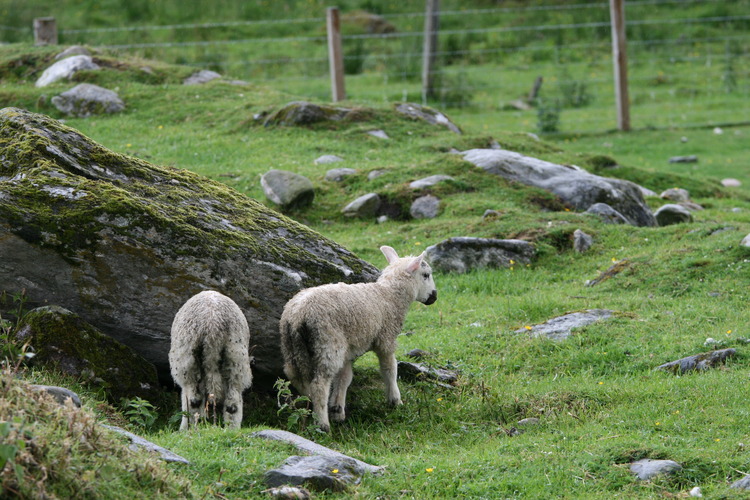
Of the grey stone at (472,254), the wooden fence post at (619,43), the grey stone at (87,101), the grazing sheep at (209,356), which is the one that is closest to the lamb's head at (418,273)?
the grazing sheep at (209,356)

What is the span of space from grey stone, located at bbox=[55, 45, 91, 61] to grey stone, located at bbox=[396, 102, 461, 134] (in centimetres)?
762

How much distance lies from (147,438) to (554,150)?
13698mm

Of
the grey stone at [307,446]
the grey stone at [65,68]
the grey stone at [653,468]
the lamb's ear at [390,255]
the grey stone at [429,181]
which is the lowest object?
the grey stone at [653,468]

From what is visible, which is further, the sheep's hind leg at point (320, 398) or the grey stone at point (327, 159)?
the grey stone at point (327, 159)

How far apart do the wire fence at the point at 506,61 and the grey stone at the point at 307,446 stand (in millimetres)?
17384

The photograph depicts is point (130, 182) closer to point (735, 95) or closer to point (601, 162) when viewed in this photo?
point (601, 162)

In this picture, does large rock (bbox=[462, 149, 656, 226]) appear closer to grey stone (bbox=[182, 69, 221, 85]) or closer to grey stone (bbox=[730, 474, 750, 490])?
grey stone (bbox=[182, 69, 221, 85])

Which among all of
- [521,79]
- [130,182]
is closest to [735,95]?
[521,79]

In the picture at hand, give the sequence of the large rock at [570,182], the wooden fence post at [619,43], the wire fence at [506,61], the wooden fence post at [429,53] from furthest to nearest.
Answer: the wire fence at [506,61] < the wooden fence post at [429,53] < the wooden fence post at [619,43] < the large rock at [570,182]

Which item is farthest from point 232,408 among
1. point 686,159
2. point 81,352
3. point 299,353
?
point 686,159

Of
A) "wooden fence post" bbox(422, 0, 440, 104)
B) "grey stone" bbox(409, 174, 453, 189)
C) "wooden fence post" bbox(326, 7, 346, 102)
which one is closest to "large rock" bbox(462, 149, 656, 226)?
"grey stone" bbox(409, 174, 453, 189)

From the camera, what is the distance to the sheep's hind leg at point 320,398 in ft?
25.2

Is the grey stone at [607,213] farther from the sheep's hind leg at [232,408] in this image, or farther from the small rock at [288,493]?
the small rock at [288,493]

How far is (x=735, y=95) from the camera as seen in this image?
2702cm
